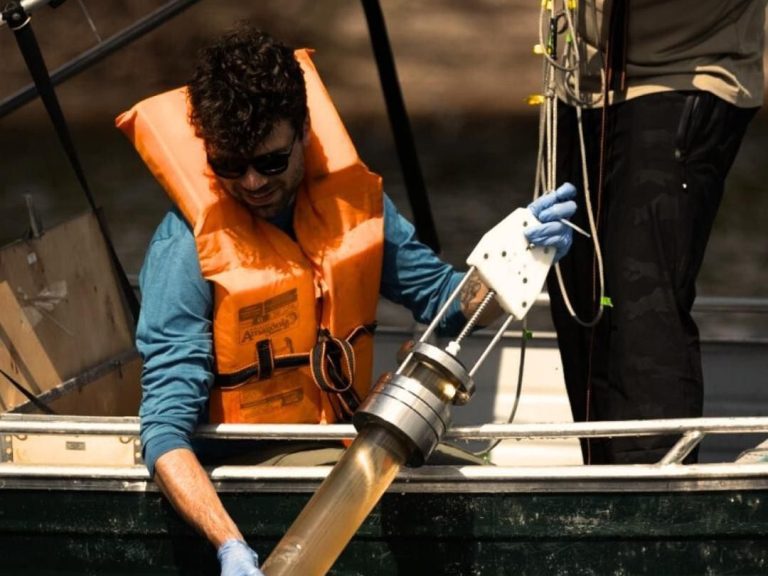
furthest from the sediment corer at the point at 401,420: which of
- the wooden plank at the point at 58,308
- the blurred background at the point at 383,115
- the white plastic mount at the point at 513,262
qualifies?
the blurred background at the point at 383,115

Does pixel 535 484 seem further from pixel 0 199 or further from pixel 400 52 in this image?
pixel 400 52

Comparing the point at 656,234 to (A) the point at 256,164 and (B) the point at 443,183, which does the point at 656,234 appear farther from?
(B) the point at 443,183

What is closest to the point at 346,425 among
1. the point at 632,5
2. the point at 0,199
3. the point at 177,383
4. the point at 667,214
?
the point at 177,383

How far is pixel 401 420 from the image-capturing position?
2973mm

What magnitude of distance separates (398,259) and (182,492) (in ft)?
2.35

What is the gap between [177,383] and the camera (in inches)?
124

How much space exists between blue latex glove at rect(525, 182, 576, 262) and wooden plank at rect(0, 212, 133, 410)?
1.36 metres

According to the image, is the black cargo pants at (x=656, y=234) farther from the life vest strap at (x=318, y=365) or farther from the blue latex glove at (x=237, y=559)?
the blue latex glove at (x=237, y=559)

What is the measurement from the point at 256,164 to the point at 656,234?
0.84 metres

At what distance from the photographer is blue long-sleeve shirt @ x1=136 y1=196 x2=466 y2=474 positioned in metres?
3.14

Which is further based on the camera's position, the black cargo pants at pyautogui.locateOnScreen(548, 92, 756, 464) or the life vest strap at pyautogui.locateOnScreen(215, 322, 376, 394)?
the black cargo pants at pyautogui.locateOnScreen(548, 92, 756, 464)

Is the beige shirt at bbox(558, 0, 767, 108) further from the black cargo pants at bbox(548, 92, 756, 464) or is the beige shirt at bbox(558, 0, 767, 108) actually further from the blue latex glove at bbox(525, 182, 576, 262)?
the blue latex glove at bbox(525, 182, 576, 262)

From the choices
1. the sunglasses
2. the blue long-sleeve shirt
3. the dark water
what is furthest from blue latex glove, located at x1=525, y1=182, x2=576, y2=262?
the dark water

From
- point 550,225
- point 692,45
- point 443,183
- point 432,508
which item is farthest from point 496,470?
point 443,183
